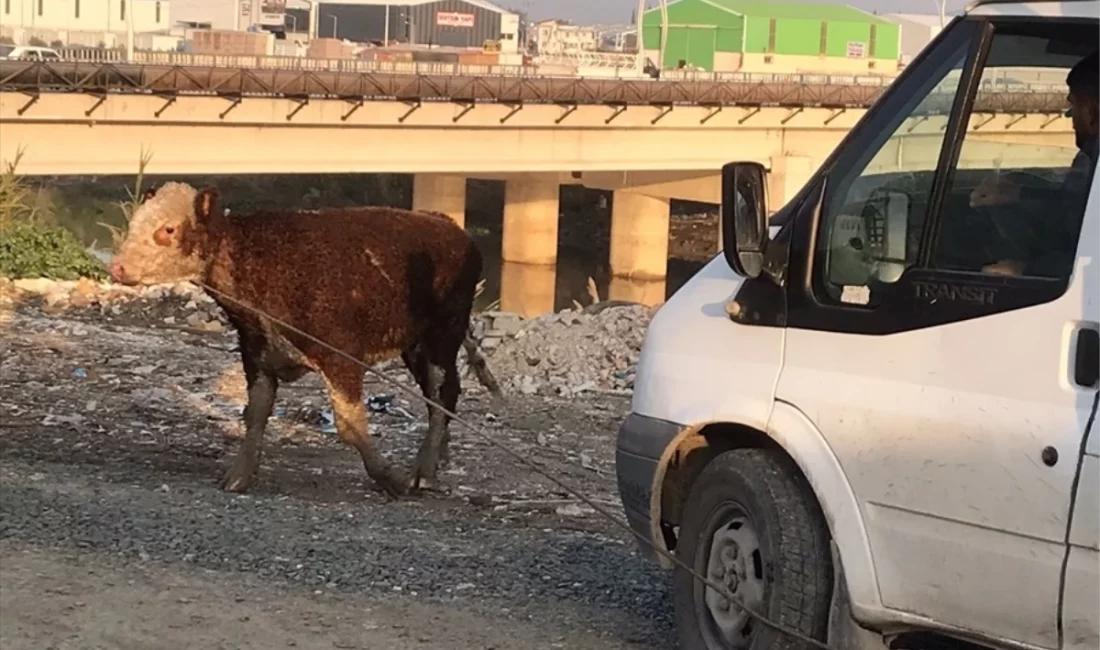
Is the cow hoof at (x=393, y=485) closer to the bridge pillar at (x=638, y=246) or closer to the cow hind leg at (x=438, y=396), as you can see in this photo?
the cow hind leg at (x=438, y=396)

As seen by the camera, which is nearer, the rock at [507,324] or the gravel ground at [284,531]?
the gravel ground at [284,531]

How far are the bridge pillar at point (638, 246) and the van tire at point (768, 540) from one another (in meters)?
43.7

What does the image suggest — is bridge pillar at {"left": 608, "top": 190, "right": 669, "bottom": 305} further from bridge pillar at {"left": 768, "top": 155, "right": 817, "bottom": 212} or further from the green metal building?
the green metal building

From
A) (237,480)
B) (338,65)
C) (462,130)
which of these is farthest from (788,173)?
(237,480)

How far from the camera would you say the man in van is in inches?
203

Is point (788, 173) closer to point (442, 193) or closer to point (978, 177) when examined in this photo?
point (442, 193)

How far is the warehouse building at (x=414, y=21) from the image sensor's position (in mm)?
96125

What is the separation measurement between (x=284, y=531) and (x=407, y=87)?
30114 millimetres

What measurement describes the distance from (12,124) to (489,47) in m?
48.8

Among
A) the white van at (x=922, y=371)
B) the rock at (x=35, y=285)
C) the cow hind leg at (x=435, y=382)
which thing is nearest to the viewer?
the white van at (x=922, y=371)

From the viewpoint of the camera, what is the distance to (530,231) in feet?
167

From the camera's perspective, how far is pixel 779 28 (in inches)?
3103

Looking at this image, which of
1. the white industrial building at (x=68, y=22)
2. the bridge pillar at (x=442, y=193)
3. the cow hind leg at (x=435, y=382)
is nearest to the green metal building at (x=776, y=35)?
the white industrial building at (x=68, y=22)

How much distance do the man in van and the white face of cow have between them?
5.79 metres
